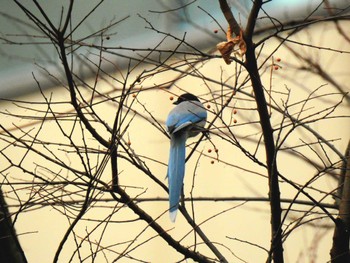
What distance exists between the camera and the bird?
2.73 m

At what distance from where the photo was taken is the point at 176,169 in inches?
112

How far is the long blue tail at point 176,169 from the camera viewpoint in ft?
8.84

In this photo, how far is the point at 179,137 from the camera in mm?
3061

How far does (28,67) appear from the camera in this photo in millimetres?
5309

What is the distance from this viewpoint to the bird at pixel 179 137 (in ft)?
8.95

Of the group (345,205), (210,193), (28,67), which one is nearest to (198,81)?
(210,193)

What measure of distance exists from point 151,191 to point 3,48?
173cm

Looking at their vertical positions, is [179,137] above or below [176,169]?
above

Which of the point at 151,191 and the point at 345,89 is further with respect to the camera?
the point at 151,191

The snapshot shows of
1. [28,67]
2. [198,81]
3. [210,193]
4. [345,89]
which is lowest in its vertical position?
[210,193]

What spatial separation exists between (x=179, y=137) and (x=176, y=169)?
0.83 ft

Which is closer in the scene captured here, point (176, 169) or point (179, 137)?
point (176, 169)

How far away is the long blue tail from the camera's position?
2.70 metres

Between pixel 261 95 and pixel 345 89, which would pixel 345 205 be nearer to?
pixel 261 95
